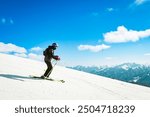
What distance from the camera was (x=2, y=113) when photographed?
8609mm

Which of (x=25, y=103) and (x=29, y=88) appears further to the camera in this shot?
(x=29, y=88)

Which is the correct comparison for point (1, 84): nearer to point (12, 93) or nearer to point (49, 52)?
point (12, 93)

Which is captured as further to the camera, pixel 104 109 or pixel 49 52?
pixel 49 52

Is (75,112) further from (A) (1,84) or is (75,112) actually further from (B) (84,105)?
(A) (1,84)

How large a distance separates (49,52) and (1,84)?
194 inches

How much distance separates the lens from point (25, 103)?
9.27 metres

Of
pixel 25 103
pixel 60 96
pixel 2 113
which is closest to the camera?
pixel 2 113

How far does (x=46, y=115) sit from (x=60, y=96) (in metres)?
2.49

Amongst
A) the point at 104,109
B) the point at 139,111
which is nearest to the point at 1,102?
the point at 104,109

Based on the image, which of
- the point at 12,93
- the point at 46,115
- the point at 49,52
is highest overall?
the point at 49,52

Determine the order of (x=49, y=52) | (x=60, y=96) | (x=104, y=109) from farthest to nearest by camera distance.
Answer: (x=49, y=52) → (x=60, y=96) → (x=104, y=109)

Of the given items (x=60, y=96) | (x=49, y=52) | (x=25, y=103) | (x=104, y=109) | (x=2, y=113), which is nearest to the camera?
(x=2, y=113)

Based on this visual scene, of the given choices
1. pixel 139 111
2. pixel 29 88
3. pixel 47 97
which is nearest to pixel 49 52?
pixel 29 88

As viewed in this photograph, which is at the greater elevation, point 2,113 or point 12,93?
point 12,93
